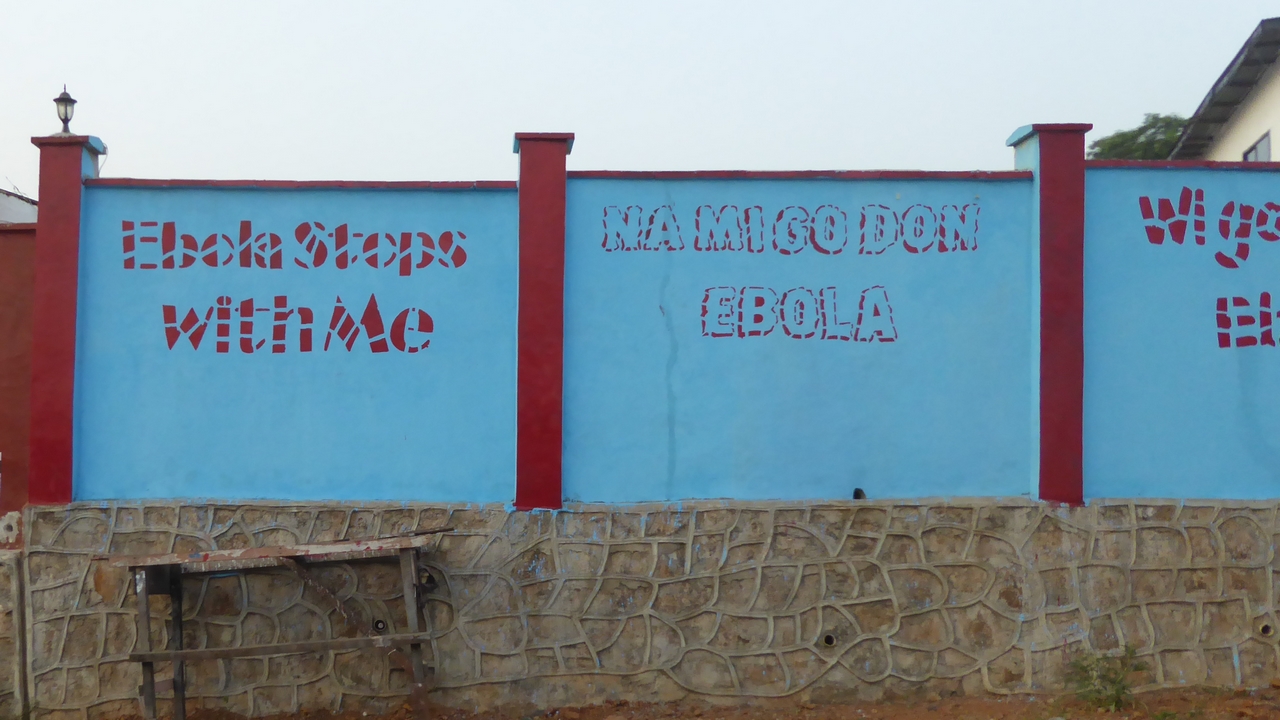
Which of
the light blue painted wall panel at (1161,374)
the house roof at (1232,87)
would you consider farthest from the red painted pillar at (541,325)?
the house roof at (1232,87)

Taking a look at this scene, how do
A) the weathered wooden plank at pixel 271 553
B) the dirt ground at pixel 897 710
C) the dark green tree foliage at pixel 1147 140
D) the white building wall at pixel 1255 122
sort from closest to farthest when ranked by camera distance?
the weathered wooden plank at pixel 271 553, the dirt ground at pixel 897 710, the white building wall at pixel 1255 122, the dark green tree foliage at pixel 1147 140

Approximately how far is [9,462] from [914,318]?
18.8 feet

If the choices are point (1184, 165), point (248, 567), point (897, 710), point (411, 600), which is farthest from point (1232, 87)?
point (248, 567)

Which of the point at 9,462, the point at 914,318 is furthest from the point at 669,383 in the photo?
the point at 9,462

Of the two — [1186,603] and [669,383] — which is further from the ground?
[669,383]

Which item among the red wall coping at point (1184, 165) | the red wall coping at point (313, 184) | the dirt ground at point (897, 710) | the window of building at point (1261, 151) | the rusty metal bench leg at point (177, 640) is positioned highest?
the window of building at point (1261, 151)

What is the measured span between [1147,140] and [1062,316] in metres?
15.4

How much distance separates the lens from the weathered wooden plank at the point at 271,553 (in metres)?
5.48

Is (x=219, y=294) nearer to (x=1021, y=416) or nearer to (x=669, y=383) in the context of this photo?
(x=669, y=383)

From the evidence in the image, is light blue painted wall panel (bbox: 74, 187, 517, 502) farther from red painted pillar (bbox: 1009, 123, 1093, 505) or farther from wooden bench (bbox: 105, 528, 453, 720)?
red painted pillar (bbox: 1009, 123, 1093, 505)

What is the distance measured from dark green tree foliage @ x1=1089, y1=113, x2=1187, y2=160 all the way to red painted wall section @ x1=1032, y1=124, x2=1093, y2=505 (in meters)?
13.7

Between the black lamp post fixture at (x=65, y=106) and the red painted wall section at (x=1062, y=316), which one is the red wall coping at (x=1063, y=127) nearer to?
the red painted wall section at (x=1062, y=316)

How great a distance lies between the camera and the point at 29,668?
598 cm

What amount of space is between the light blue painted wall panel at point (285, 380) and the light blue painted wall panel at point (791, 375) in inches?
21.2
